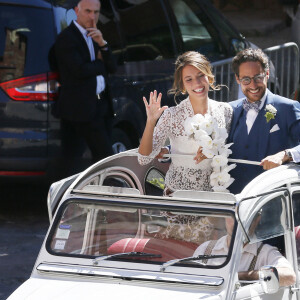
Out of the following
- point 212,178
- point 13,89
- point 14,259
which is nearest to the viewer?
point 212,178

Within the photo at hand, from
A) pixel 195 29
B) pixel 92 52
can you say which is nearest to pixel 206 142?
pixel 92 52

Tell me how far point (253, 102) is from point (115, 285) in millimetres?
1673

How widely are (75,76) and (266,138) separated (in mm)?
3227

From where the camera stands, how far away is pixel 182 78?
6262mm

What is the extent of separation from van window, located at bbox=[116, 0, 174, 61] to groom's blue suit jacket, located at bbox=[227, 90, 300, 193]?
143 inches

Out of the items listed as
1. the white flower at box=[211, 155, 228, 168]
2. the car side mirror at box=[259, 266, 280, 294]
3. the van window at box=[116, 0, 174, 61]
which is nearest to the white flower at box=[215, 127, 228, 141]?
the white flower at box=[211, 155, 228, 168]

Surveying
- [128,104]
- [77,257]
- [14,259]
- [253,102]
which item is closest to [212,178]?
[253,102]

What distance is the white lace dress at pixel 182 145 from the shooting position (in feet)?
19.9

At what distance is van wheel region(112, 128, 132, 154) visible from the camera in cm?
939

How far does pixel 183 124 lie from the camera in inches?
244

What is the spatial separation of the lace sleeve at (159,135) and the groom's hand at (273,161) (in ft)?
2.59

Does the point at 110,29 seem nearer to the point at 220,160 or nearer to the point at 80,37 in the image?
the point at 80,37

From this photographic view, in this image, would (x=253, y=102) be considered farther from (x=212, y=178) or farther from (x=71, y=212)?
(x=71, y=212)

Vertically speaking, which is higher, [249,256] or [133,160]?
[133,160]
